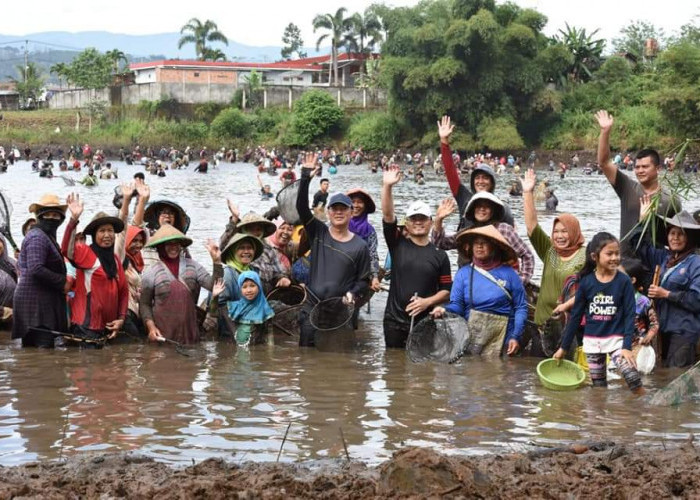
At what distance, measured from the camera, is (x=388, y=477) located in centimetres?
501

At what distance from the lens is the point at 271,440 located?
654cm

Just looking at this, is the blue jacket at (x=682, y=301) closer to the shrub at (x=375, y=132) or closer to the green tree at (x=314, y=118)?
the shrub at (x=375, y=132)

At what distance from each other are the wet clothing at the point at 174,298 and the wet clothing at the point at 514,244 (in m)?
2.22

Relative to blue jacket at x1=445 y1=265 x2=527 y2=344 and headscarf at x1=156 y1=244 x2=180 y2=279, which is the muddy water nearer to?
blue jacket at x1=445 y1=265 x2=527 y2=344

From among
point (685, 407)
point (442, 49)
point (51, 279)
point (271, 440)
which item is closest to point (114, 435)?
point (271, 440)

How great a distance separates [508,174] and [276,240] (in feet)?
165

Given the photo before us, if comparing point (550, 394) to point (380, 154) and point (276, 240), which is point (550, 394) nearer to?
point (276, 240)

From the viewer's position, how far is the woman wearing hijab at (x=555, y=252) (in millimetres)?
8625

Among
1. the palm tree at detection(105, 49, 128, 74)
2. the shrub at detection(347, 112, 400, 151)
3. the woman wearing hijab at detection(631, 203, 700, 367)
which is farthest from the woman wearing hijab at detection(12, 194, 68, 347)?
the palm tree at detection(105, 49, 128, 74)

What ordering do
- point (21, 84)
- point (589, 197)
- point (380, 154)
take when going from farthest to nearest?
point (21, 84) → point (380, 154) → point (589, 197)

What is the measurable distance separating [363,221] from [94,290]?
112 inches

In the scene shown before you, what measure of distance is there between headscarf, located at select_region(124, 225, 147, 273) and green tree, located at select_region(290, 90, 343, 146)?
252 feet

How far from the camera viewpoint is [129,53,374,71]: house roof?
95.0 meters

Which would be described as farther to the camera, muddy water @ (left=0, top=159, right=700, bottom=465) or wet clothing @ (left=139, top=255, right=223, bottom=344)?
wet clothing @ (left=139, top=255, right=223, bottom=344)
